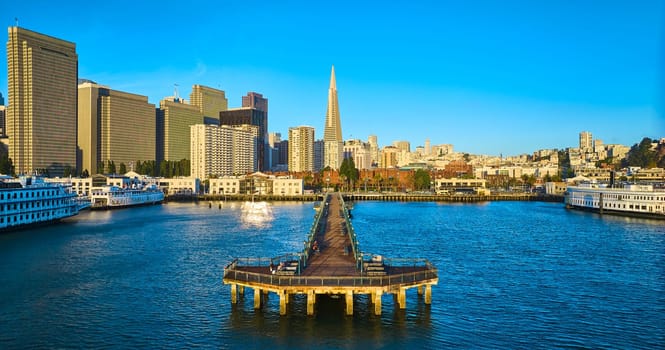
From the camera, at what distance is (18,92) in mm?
195000

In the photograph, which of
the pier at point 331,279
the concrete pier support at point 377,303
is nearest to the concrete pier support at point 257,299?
the pier at point 331,279

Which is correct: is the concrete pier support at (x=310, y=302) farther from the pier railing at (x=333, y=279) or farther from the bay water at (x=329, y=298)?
the pier railing at (x=333, y=279)

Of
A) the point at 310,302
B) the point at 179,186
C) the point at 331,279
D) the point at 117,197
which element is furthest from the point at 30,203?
the point at 179,186

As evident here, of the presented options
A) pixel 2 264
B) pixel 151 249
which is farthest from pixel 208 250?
pixel 2 264

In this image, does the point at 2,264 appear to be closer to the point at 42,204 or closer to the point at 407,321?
the point at 42,204

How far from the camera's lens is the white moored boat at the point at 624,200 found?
108m

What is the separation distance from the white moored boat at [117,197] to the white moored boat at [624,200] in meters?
117

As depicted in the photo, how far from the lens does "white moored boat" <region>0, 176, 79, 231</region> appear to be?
75625 mm

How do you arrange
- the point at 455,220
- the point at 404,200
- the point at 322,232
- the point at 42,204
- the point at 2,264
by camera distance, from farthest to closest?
the point at 404,200 < the point at 455,220 < the point at 42,204 < the point at 322,232 < the point at 2,264

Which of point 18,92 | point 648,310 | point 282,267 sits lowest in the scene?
point 648,310

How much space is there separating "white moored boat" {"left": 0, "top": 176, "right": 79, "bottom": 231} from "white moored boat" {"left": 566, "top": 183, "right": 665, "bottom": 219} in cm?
11359

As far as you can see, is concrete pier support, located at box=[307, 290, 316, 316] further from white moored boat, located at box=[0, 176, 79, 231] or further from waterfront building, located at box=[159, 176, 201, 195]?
waterfront building, located at box=[159, 176, 201, 195]

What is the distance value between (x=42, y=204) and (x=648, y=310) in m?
84.4

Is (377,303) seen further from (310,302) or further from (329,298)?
(329,298)
